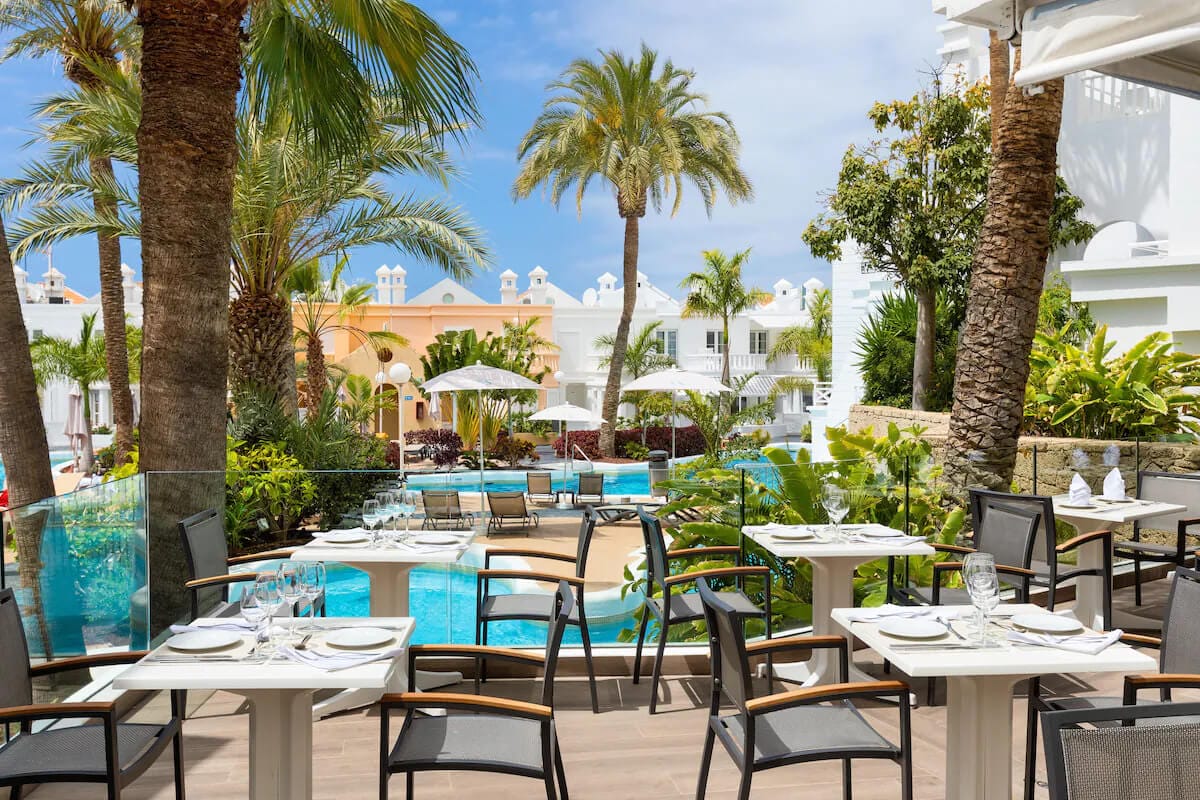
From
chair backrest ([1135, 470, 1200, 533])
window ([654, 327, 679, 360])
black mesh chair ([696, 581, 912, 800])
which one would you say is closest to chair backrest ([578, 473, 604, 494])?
chair backrest ([1135, 470, 1200, 533])

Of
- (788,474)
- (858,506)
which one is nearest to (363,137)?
(788,474)

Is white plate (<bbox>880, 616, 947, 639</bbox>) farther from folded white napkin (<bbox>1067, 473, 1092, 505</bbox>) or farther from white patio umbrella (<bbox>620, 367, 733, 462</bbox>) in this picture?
white patio umbrella (<bbox>620, 367, 733, 462</bbox>)

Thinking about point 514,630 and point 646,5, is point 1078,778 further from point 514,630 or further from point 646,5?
point 646,5

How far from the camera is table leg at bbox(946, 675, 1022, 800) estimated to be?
343 cm

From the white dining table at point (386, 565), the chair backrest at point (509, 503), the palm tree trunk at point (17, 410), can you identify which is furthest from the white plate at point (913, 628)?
the chair backrest at point (509, 503)

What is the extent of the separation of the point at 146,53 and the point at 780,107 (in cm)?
6176

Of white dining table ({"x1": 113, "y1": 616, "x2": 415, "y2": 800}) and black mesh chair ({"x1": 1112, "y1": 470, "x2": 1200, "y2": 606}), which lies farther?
black mesh chair ({"x1": 1112, "y1": 470, "x2": 1200, "y2": 606})

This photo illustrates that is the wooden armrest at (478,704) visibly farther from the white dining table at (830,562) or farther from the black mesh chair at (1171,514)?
the black mesh chair at (1171,514)

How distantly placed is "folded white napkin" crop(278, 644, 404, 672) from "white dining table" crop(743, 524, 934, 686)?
244 cm


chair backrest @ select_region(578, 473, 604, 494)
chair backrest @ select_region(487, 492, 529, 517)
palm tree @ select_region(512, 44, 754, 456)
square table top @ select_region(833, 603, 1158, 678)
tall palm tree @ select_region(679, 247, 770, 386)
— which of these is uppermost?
palm tree @ select_region(512, 44, 754, 456)

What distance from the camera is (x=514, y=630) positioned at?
9.66 m

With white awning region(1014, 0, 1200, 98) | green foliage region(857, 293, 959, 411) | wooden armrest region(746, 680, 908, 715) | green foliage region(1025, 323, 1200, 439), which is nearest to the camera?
white awning region(1014, 0, 1200, 98)

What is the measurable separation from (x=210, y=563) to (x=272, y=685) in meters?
2.56

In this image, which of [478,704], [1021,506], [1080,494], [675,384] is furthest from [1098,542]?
[675,384]
